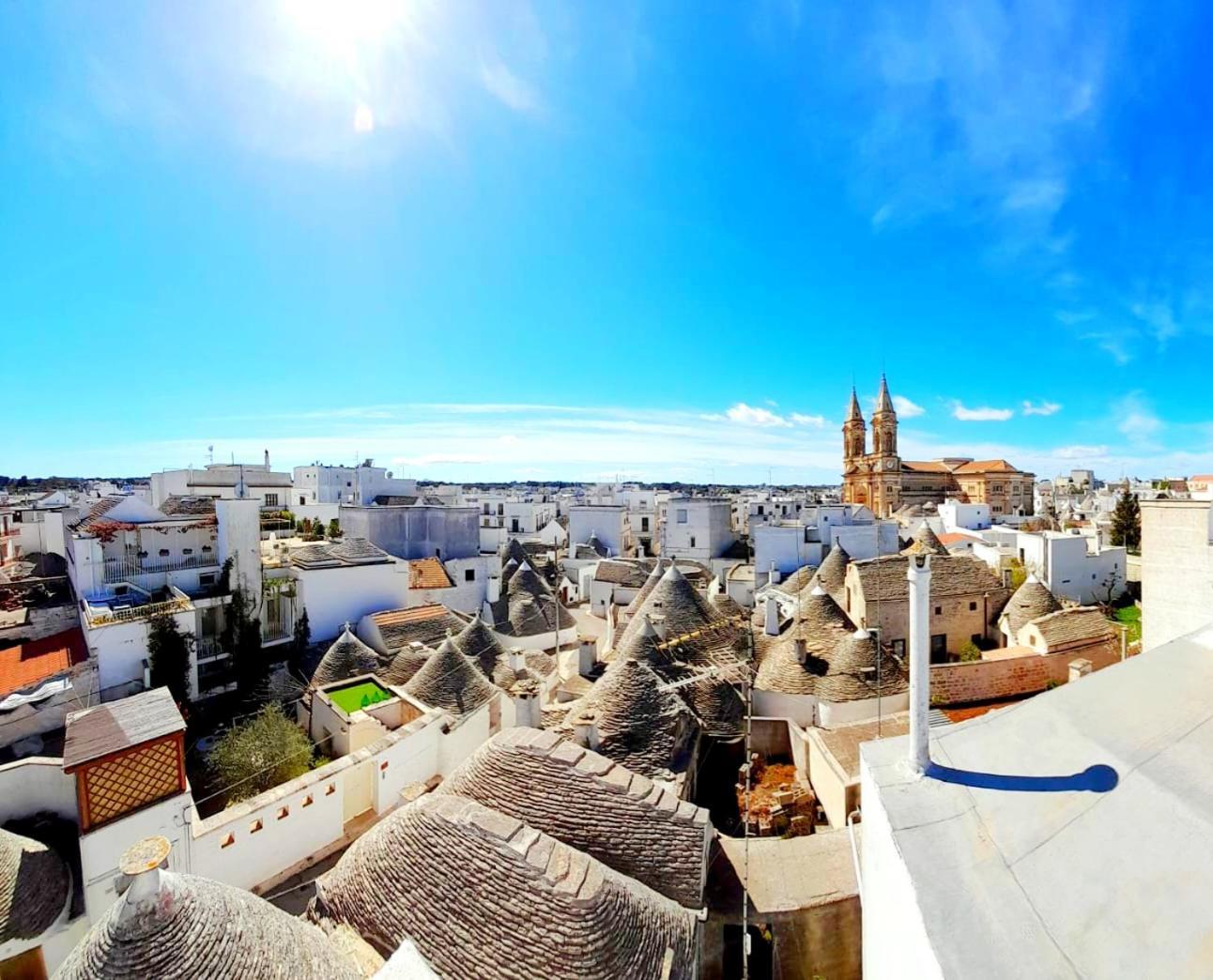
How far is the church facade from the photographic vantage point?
210ft

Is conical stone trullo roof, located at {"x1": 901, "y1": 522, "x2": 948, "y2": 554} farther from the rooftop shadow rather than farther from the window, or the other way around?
the rooftop shadow

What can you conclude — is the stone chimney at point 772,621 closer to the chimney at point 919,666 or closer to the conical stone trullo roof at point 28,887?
the chimney at point 919,666

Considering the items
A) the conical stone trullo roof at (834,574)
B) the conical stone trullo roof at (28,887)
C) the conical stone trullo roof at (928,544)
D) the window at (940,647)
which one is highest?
the conical stone trullo roof at (928,544)

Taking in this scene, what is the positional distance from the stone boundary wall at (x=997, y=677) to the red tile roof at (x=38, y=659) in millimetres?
21960

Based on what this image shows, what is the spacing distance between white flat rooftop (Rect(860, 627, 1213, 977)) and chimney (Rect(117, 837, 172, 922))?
19.2 ft

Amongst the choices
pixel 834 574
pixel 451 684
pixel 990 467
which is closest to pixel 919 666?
pixel 451 684

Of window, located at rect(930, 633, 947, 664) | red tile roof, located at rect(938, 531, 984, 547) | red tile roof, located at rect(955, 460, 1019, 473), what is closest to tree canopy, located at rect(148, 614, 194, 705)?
window, located at rect(930, 633, 947, 664)

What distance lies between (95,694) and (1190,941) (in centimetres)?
1957

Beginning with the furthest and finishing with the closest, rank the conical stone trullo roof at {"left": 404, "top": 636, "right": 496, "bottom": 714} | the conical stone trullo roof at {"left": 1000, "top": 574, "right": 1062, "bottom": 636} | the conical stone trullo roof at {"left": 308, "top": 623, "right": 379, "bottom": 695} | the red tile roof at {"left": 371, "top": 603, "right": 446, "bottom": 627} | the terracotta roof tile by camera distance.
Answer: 1. the terracotta roof tile
2. the red tile roof at {"left": 371, "top": 603, "right": 446, "bottom": 627}
3. the conical stone trullo roof at {"left": 1000, "top": 574, "right": 1062, "bottom": 636}
4. the conical stone trullo roof at {"left": 308, "top": 623, "right": 379, "bottom": 695}
5. the conical stone trullo roof at {"left": 404, "top": 636, "right": 496, "bottom": 714}

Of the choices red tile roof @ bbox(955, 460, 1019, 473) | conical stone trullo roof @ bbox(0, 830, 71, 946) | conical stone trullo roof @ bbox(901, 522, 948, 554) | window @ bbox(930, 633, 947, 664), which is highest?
red tile roof @ bbox(955, 460, 1019, 473)

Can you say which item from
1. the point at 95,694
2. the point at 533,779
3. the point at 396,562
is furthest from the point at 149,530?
the point at 533,779

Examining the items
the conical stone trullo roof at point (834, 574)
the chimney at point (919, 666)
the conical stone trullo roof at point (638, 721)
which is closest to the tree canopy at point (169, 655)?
the conical stone trullo roof at point (638, 721)

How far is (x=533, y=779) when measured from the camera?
309 inches

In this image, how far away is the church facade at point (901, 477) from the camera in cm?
6412
